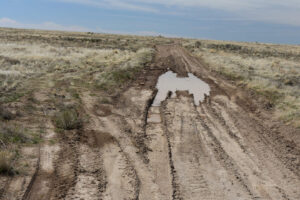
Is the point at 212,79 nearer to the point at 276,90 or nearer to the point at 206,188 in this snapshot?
the point at 276,90

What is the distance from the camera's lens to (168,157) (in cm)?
843

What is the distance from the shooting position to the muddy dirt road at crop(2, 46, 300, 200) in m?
6.72

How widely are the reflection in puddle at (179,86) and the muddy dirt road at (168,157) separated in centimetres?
218

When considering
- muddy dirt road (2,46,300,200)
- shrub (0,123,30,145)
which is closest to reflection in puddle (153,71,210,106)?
muddy dirt road (2,46,300,200)

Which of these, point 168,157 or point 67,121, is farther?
point 67,121

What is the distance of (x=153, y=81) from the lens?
1975 centimetres

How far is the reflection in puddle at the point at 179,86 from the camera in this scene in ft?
52.2

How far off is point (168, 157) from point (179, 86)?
427 inches

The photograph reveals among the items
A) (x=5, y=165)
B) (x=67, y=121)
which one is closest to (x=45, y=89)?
(x=67, y=121)

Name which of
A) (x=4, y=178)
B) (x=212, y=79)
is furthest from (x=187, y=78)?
(x=4, y=178)

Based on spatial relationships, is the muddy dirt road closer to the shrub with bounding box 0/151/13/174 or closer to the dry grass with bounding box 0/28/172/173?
the shrub with bounding box 0/151/13/174

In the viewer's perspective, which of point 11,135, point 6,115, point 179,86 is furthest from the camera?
point 179,86

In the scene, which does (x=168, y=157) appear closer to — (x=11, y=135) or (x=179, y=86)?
(x=11, y=135)

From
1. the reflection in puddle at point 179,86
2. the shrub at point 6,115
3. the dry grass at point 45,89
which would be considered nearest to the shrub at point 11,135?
the dry grass at point 45,89
